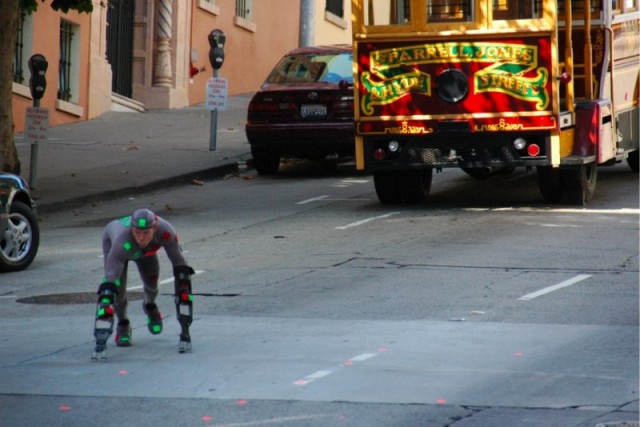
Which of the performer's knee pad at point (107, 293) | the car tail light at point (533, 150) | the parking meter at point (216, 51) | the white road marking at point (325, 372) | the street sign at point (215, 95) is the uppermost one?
the parking meter at point (216, 51)

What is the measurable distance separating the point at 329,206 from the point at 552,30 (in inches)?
142

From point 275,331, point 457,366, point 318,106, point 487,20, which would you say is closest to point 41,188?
point 318,106

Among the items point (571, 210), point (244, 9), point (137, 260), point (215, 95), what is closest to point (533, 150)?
point (571, 210)

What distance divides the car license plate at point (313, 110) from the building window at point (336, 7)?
1728 centimetres

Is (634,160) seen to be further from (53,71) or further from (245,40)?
(245,40)

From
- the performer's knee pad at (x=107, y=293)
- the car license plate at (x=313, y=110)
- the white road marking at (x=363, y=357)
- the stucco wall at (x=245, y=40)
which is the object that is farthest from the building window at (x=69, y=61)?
the white road marking at (x=363, y=357)

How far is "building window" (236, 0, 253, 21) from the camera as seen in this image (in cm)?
3522

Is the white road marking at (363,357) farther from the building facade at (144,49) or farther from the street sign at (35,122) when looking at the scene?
the building facade at (144,49)

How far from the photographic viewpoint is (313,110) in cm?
2189

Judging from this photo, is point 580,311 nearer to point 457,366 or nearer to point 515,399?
point 457,366

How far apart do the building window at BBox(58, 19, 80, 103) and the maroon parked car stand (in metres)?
6.88

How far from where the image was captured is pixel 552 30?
16.8 metres

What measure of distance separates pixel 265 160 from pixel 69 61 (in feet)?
23.6

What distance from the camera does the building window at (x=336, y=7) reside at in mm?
39219
